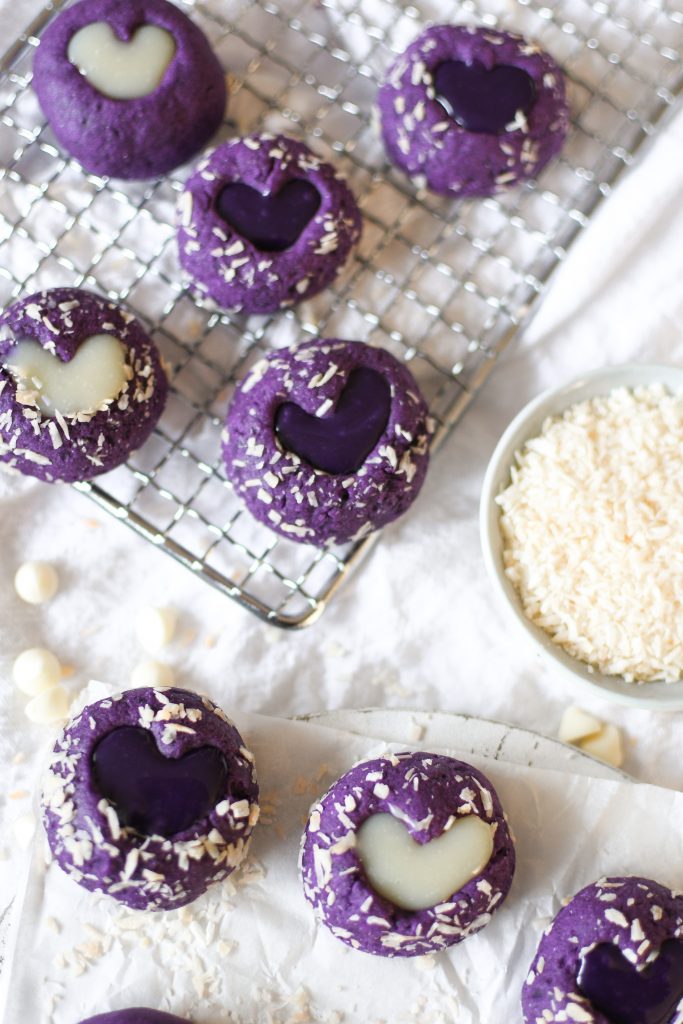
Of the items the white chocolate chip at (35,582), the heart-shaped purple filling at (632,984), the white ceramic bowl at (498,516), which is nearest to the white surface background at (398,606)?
the white chocolate chip at (35,582)

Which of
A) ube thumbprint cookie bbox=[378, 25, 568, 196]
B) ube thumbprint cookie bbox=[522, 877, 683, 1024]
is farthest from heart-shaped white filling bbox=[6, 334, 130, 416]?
ube thumbprint cookie bbox=[522, 877, 683, 1024]

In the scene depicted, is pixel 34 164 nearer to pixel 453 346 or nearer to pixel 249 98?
pixel 249 98

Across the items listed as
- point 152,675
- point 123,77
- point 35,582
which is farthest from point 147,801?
point 123,77

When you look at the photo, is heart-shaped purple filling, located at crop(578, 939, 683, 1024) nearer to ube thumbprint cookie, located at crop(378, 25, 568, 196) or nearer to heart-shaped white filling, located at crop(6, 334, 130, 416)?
heart-shaped white filling, located at crop(6, 334, 130, 416)

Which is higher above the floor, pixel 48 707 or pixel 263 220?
pixel 263 220

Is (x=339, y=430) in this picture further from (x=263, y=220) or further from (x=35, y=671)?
(x=35, y=671)

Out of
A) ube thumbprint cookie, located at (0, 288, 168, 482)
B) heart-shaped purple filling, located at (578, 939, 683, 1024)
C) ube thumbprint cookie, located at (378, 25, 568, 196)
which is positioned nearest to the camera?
heart-shaped purple filling, located at (578, 939, 683, 1024)

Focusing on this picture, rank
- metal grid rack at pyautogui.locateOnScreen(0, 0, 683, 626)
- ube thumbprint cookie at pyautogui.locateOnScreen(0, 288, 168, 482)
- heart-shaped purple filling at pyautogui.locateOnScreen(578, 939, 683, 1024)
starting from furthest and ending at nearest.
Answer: metal grid rack at pyautogui.locateOnScreen(0, 0, 683, 626) → ube thumbprint cookie at pyautogui.locateOnScreen(0, 288, 168, 482) → heart-shaped purple filling at pyautogui.locateOnScreen(578, 939, 683, 1024)

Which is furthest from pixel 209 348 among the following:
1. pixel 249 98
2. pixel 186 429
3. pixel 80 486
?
pixel 249 98
